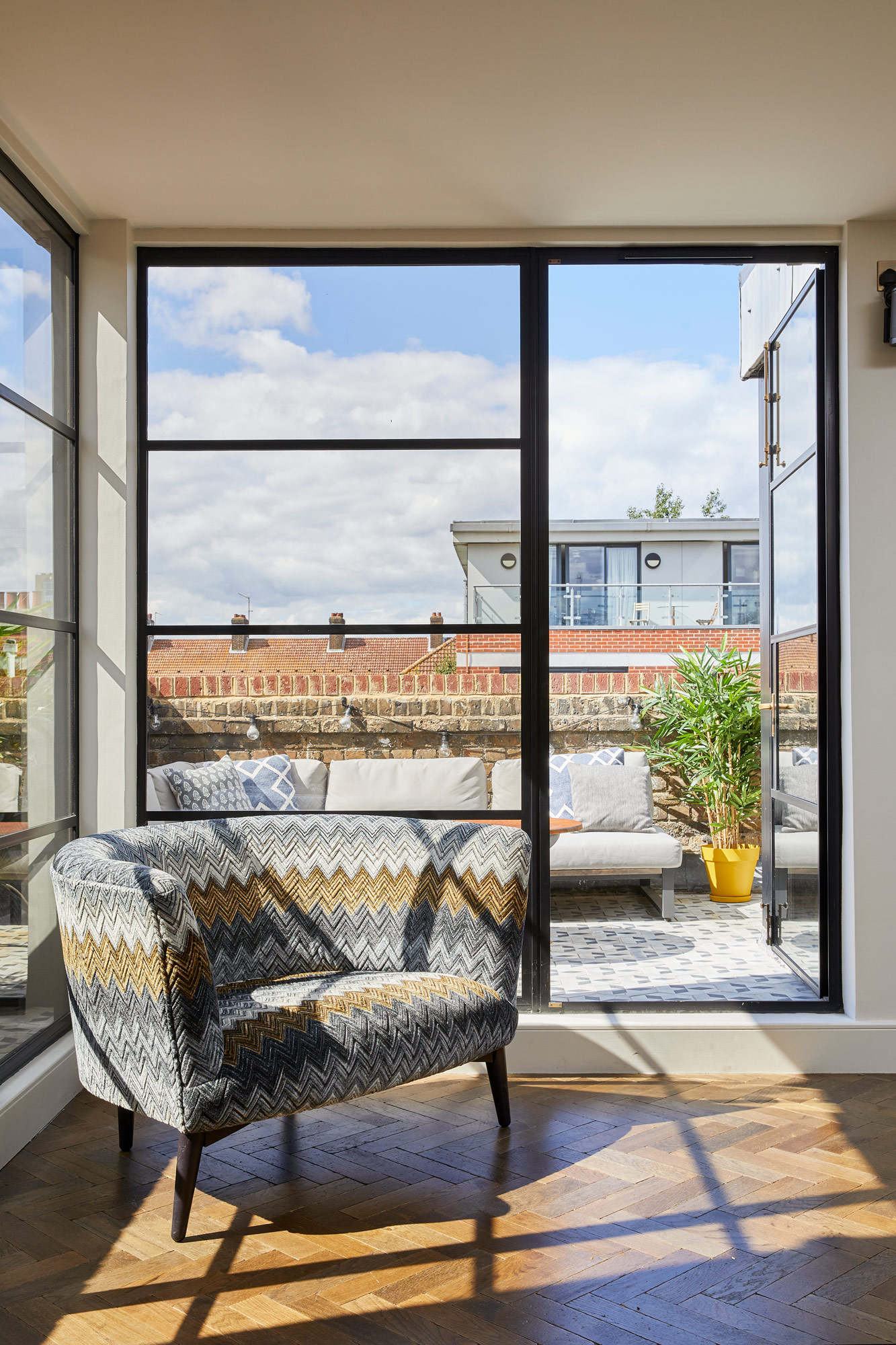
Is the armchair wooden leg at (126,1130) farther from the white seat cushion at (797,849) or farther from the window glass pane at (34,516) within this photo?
the white seat cushion at (797,849)

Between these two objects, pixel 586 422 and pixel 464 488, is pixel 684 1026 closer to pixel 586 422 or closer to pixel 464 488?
pixel 464 488

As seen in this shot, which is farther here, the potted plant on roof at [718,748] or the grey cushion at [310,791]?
the potted plant on roof at [718,748]

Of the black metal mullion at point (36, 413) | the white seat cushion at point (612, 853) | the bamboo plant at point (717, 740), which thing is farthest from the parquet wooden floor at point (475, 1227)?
the bamboo plant at point (717, 740)

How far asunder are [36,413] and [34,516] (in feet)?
1.00

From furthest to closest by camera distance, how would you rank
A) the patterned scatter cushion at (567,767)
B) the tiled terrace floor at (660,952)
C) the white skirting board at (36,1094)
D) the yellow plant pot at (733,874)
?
the patterned scatter cushion at (567,767) → the yellow plant pot at (733,874) → the tiled terrace floor at (660,952) → the white skirting board at (36,1094)

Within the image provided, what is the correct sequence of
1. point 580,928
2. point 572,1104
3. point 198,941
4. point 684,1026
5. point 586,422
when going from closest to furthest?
1. point 198,941
2. point 572,1104
3. point 684,1026
4. point 580,928
5. point 586,422

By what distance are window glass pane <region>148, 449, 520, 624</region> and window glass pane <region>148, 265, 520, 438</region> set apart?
10cm

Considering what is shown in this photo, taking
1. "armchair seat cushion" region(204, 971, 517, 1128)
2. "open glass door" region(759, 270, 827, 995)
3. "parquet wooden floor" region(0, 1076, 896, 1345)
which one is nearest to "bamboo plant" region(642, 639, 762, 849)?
"open glass door" region(759, 270, 827, 995)

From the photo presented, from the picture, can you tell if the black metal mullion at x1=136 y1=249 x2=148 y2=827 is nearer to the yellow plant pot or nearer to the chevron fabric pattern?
the chevron fabric pattern

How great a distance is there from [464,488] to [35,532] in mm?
1386

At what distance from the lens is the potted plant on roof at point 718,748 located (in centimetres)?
623

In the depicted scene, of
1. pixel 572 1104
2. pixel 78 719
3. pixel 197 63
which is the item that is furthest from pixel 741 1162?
pixel 197 63

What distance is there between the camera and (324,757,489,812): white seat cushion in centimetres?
361

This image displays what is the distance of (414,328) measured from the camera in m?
3.62
